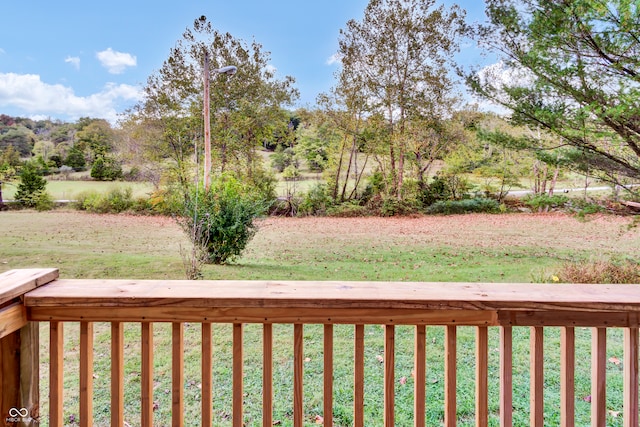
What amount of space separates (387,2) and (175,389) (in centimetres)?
231

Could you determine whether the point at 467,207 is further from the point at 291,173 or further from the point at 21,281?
the point at 21,281

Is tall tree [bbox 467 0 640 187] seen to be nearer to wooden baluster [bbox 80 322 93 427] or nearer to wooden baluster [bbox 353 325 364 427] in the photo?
wooden baluster [bbox 353 325 364 427]

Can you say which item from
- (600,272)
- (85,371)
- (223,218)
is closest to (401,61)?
(223,218)

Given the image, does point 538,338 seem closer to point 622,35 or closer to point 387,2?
point 622,35

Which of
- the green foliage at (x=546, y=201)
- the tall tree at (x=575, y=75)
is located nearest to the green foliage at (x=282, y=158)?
the tall tree at (x=575, y=75)

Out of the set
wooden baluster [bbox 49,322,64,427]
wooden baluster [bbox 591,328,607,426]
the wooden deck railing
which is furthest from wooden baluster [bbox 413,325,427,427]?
wooden baluster [bbox 49,322,64,427]

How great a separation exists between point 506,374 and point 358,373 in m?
0.29

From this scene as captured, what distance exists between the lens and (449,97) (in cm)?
244

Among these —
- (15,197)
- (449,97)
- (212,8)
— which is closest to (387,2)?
(449,97)

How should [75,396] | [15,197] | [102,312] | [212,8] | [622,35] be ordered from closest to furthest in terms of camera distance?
[102,312] < [75,396] < [622,35] < [15,197] < [212,8]

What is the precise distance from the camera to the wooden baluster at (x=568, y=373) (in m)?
0.79

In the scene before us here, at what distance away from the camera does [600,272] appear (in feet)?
7.23

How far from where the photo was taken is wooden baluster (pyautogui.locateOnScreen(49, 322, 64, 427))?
0.81 meters

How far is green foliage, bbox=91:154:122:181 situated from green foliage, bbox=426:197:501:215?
70.3 inches
